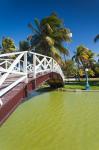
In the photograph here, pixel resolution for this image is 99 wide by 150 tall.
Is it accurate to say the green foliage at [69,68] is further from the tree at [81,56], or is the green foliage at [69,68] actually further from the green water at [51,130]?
the green water at [51,130]

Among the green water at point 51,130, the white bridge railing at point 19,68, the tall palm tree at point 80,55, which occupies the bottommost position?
the green water at point 51,130

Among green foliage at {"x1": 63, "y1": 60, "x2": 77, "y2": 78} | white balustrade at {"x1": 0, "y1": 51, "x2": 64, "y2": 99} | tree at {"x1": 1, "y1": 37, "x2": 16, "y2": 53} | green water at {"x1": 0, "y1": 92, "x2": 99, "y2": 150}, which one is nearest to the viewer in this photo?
white balustrade at {"x1": 0, "y1": 51, "x2": 64, "y2": 99}

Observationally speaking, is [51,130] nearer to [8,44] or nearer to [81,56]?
[8,44]

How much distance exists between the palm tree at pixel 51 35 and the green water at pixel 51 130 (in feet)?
44.5

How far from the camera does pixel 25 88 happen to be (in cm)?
941

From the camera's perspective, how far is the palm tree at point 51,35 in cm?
2836

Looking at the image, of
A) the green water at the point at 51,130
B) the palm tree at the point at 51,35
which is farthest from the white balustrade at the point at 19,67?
the palm tree at the point at 51,35

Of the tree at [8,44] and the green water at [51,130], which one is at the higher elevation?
the tree at [8,44]

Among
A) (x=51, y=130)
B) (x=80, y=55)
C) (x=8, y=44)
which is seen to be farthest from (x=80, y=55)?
(x=51, y=130)

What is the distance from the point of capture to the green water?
28.5 feet

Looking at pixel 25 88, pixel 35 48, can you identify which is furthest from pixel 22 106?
pixel 35 48

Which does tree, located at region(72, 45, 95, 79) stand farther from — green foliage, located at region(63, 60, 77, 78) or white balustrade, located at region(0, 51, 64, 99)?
white balustrade, located at region(0, 51, 64, 99)

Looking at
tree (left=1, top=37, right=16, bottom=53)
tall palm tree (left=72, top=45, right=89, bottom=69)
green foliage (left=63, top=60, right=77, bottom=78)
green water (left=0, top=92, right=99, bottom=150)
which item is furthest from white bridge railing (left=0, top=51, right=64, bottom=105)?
tall palm tree (left=72, top=45, right=89, bottom=69)

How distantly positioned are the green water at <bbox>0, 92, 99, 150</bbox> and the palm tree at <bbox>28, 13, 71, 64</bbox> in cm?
1356
